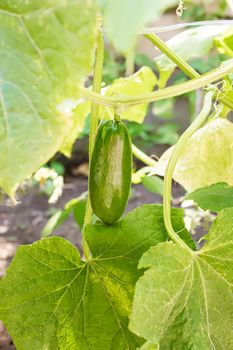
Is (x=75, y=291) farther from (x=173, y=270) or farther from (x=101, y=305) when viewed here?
(x=173, y=270)

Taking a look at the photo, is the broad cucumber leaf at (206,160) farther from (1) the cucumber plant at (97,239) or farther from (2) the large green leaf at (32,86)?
(2) the large green leaf at (32,86)

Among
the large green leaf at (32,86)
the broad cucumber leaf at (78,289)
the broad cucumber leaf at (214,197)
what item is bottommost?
the broad cucumber leaf at (78,289)

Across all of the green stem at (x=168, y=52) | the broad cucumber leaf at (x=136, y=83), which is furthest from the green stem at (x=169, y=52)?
the broad cucumber leaf at (x=136, y=83)

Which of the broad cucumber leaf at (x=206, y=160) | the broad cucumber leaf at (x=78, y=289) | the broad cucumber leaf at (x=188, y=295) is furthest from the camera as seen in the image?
the broad cucumber leaf at (x=206, y=160)

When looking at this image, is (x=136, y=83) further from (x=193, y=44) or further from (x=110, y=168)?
(x=110, y=168)

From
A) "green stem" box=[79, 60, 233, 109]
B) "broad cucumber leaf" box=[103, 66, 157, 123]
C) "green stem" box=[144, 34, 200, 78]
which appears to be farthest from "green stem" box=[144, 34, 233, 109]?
"broad cucumber leaf" box=[103, 66, 157, 123]

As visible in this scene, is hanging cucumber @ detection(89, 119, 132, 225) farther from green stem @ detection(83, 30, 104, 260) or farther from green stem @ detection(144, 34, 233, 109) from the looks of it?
green stem @ detection(144, 34, 233, 109)

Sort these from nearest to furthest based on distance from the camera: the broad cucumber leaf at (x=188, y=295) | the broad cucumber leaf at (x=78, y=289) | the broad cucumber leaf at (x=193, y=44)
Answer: the broad cucumber leaf at (x=188, y=295) < the broad cucumber leaf at (x=78, y=289) < the broad cucumber leaf at (x=193, y=44)

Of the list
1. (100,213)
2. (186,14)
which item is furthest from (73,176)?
(100,213)

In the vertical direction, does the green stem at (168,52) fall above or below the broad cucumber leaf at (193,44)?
above

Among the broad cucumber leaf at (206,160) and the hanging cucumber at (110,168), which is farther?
the broad cucumber leaf at (206,160)
